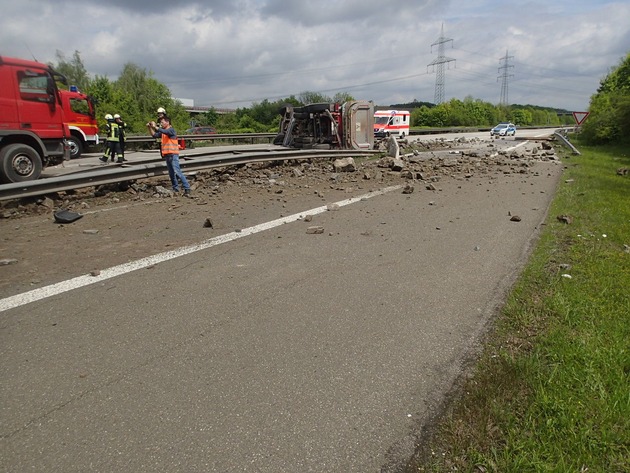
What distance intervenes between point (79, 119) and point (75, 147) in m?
1.42

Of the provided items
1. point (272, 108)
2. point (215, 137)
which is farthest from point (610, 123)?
point (272, 108)

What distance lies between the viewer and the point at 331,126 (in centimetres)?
1681

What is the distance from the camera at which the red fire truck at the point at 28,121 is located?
31.7ft

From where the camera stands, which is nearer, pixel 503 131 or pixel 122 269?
pixel 122 269

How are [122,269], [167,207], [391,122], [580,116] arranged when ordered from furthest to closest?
[391,122]
[580,116]
[167,207]
[122,269]

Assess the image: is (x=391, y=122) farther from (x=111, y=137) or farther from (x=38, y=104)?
(x=38, y=104)

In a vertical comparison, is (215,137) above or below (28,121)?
below

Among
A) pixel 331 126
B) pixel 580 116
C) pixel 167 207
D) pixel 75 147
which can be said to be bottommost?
pixel 167 207

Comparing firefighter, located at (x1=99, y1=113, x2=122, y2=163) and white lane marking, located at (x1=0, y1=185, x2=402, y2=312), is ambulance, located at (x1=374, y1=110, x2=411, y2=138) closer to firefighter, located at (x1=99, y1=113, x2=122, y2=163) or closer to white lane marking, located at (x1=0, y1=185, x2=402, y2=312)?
firefighter, located at (x1=99, y1=113, x2=122, y2=163)

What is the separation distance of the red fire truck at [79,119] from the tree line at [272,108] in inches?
24.5

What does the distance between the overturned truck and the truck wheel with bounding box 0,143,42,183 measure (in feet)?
30.5

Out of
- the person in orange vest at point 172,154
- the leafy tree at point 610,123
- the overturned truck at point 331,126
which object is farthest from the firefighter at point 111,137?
the leafy tree at point 610,123

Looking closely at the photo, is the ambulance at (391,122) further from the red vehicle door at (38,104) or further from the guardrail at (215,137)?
the red vehicle door at (38,104)

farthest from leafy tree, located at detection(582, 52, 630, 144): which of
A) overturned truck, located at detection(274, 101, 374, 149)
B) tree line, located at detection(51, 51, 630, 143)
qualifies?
overturned truck, located at detection(274, 101, 374, 149)
